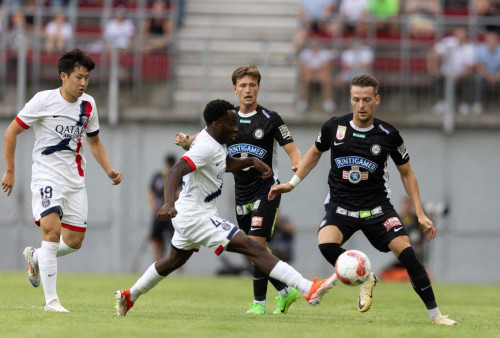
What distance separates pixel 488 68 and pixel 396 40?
6.78 ft

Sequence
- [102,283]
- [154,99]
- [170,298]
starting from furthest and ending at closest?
[154,99]
[102,283]
[170,298]

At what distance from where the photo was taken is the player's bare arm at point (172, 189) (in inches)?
348

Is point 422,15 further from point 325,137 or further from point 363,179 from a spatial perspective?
point 363,179

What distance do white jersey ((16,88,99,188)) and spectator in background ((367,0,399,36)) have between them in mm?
13518

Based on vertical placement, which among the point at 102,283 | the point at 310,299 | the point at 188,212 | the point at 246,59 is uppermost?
the point at 246,59

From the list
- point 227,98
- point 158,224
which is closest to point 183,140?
point 158,224

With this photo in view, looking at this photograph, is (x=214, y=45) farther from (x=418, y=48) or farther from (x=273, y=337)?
(x=273, y=337)

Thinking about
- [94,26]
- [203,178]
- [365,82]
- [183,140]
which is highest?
[94,26]

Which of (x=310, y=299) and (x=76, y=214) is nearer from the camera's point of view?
(x=310, y=299)

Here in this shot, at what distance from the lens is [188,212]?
948 centimetres

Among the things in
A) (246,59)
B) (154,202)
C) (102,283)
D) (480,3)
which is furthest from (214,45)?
(102,283)

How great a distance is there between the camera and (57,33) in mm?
23359

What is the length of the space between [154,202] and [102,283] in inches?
188

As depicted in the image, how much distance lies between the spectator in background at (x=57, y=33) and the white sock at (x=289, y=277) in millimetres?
14352
